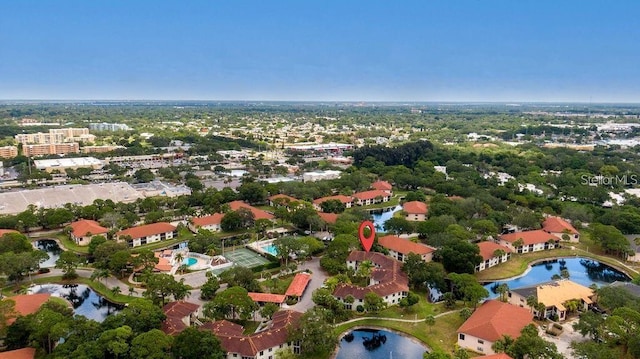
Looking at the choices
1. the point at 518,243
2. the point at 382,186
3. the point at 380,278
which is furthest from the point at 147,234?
the point at 518,243

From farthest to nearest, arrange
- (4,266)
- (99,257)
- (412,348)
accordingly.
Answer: (99,257) < (4,266) < (412,348)

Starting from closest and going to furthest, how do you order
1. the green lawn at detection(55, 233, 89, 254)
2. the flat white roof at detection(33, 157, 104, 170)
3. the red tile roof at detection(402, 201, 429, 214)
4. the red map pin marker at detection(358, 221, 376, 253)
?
the red map pin marker at detection(358, 221, 376, 253), the green lawn at detection(55, 233, 89, 254), the red tile roof at detection(402, 201, 429, 214), the flat white roof at detection(33, 157, 104, 170)

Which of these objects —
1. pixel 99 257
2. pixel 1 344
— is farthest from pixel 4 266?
pixel 1 344

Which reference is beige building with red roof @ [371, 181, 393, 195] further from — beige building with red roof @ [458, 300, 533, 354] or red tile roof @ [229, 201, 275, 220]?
beige building with red roof @ [458, 300, 533, 354]

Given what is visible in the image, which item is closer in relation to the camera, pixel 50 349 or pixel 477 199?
pixel 50 349

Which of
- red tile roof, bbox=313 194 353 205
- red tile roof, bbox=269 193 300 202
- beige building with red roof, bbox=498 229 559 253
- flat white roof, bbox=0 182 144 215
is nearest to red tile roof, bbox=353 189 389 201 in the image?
red tile roof, bbox=313 194 353 205

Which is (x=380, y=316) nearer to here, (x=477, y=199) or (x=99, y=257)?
(x=99, y=257)

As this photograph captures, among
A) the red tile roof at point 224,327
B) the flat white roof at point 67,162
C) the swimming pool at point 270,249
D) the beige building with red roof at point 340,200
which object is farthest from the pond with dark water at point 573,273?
the flat white roof at point 67,162
